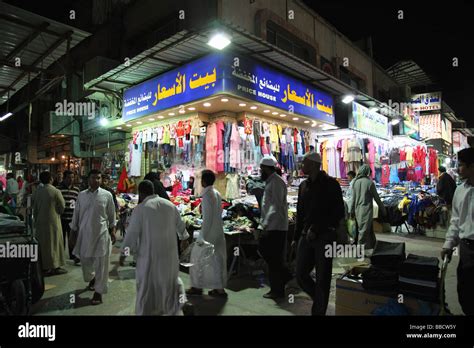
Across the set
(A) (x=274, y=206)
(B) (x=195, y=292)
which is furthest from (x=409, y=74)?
(B) (x=195, y=292)

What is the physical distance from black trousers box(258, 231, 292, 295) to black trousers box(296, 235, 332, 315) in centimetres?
99

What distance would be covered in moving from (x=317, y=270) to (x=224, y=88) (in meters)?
4.44

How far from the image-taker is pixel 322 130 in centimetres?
1104

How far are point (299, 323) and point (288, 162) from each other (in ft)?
18.6

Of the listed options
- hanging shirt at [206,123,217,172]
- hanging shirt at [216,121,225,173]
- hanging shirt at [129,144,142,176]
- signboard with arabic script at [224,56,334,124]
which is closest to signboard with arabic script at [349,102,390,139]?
signboard with arabic script at [224,56,334,124]

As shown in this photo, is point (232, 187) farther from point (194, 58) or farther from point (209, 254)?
point (194, 58)

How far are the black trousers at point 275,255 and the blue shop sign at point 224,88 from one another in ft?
11.3

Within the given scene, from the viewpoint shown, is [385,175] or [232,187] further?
[385,175]

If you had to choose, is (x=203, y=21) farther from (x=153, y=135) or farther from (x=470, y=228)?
(x=470, y=228)

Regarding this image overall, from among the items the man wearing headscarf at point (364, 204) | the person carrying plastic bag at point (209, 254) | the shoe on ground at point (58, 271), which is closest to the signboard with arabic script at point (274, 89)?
the man wearing headscarf at point (364, 204)

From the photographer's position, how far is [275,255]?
190 inches

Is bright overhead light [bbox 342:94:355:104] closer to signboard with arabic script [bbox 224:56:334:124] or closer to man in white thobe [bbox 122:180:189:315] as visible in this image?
signboard with arabic script [bbox 224:56:334:124]

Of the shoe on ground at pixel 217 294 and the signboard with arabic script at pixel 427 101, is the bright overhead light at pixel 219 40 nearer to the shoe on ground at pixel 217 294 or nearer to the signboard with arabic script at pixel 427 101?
the shoe on ground at pixel 217 294

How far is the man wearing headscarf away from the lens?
7406 millimetres
